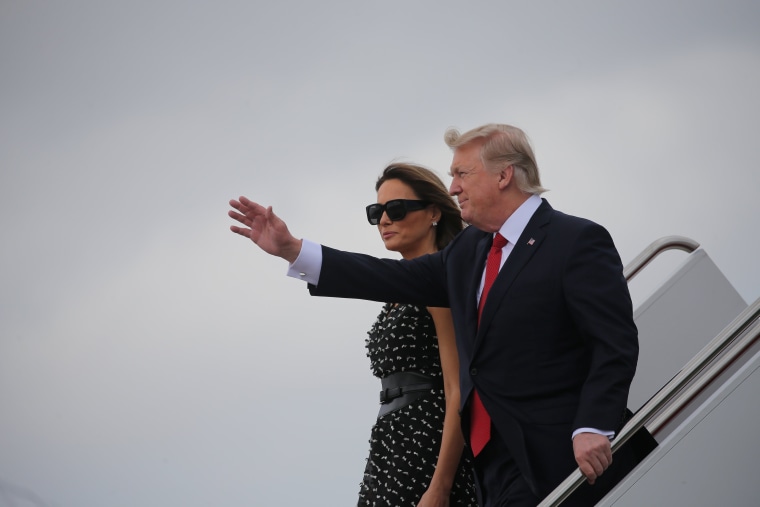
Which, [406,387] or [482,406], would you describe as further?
[406,387]

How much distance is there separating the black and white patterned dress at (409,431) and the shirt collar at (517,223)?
0.70m

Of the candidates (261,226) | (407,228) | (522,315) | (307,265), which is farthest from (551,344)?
(407,228)

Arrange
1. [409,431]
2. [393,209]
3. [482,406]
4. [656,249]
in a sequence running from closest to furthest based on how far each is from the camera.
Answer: [482,406] < [409,431] < [393,209] < [656,249]

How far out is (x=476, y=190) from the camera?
319 centimetres

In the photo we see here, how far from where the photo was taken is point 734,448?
2.99 m

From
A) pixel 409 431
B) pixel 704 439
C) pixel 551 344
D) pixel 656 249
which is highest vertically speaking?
pixel 656 249

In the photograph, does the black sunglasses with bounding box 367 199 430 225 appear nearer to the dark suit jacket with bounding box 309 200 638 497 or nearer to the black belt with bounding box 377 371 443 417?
the black belt with bounding box 377 371 443 417

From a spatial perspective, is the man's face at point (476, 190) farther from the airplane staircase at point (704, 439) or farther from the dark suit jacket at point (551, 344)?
the airplane staircase at point (704, 439)

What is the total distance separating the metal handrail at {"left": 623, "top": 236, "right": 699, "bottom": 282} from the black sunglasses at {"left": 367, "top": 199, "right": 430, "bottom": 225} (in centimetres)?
100

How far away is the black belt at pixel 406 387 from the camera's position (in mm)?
3732

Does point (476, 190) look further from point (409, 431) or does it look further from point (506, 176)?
point (409, 431)

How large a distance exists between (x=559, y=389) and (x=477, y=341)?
0.28 m

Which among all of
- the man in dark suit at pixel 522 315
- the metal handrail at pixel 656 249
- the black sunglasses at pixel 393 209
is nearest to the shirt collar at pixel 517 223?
the man in dark suit at pixel 522 315

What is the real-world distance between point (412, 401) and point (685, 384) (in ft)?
3.50
